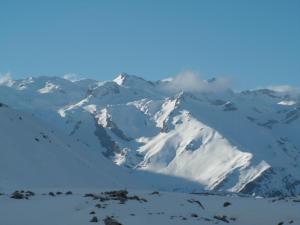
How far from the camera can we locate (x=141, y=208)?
122 ft

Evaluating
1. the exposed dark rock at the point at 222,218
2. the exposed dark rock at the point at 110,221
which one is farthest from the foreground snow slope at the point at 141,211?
the exposed dark rock at the point at 110,221

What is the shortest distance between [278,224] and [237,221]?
275cm

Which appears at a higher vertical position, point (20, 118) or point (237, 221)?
point (20, 118)

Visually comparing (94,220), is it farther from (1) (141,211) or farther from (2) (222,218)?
(2) (222,218)

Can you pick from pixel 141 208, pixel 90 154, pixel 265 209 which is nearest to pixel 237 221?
pixel 265 209

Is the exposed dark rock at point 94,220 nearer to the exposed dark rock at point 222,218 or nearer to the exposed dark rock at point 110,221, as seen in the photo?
the exposed dark rock at point 110,221

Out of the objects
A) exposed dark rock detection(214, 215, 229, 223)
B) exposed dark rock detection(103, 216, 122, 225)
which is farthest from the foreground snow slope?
exposed dark rock detection(103, 216, 122, 225)

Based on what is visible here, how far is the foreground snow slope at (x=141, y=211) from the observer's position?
112ft

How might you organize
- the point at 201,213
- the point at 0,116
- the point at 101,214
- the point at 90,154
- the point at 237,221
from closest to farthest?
the point at 101,214
the point at 201,213
the point at 237,221
the point at 0,116
the point at 90,154

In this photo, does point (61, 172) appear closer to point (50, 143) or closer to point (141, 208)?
point (50, 143)

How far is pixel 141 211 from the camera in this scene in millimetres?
36250

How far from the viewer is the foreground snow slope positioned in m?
34.1

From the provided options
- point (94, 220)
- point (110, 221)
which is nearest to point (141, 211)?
point (94, 220)

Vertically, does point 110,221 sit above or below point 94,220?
below
